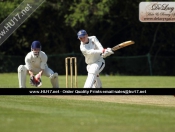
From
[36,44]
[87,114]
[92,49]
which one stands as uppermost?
[36,44]

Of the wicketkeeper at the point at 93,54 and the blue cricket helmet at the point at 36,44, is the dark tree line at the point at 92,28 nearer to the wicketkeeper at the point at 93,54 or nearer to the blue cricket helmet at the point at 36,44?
the blue cricket helmet at the point at 36,44

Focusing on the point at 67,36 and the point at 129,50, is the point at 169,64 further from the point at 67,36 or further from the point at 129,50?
the point at 67,36

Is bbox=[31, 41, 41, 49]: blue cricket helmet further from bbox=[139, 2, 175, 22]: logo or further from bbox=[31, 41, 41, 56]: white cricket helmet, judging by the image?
bbox=[139, 2, 175, 22]: logo

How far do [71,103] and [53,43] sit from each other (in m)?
23.9

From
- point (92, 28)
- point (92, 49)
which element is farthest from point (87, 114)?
point (92, 28)

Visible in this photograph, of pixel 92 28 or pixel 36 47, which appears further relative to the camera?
pixel 92 28

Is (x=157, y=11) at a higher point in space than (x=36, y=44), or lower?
higher

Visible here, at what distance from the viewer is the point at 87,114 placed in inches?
388

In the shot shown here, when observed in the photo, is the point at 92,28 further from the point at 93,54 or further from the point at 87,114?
the point at 87,114

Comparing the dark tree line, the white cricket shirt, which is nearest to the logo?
the dark tree line

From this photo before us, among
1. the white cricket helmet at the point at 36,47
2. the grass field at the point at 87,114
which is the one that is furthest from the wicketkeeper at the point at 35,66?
the grass field at the point at 87,114

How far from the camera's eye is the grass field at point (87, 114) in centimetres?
838

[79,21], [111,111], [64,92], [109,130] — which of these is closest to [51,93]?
[64,92]

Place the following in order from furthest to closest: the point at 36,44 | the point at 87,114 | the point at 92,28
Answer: the point at 92,28, the point at 36,44, the point at 87,114
